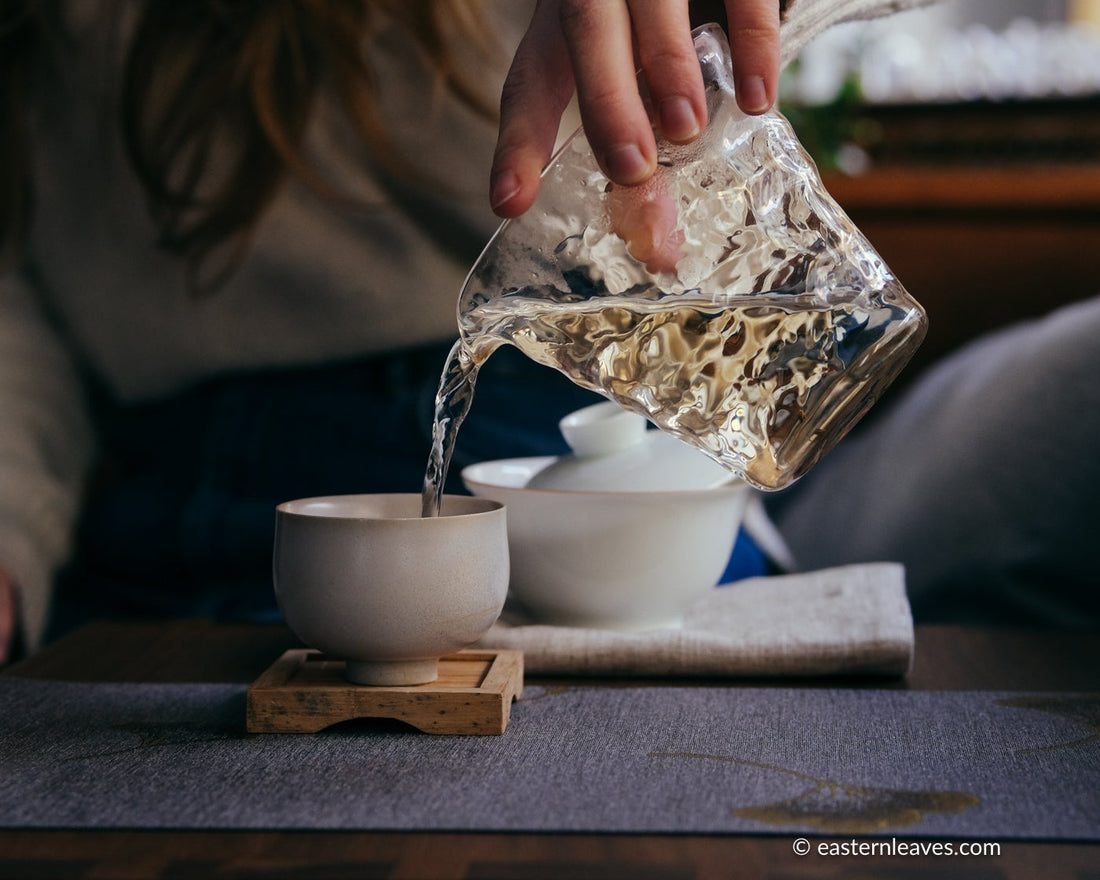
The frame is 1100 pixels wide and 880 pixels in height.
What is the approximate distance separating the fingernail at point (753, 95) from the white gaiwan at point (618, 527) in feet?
0.77

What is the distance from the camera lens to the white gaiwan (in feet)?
2.06

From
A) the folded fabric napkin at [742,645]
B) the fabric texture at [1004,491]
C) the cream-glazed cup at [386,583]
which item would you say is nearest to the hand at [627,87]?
the cream-glazed cup at [386,583]

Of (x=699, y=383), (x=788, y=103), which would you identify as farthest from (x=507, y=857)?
(x=788, y=103)

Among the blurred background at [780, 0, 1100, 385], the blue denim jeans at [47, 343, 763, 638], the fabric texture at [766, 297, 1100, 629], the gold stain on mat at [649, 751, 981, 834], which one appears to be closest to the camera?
the gold stain on mat at [649, 751, 981, 834]

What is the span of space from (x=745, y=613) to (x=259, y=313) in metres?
0.45

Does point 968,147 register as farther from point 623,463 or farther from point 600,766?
point 600,766

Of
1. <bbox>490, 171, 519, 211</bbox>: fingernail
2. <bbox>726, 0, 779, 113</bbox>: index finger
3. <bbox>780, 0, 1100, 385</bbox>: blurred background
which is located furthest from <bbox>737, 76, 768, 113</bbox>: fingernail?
<bbox>780, 0, 1100, 385</bbox>: blurred background

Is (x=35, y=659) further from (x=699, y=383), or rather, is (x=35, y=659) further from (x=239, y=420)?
(x=699, y=383)

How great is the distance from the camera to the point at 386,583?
1.60ft

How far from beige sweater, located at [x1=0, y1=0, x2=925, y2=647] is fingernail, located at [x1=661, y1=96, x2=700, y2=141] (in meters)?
0.44

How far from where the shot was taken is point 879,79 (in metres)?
2.24

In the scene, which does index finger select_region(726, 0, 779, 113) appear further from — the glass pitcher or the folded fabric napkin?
the folded fabric napkin

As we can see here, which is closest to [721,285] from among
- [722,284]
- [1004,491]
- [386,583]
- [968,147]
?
[722,284]

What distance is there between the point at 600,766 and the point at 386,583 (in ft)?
0.40
